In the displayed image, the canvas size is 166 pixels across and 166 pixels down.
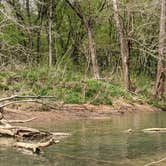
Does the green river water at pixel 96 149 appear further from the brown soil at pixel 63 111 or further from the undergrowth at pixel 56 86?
the undergrowth at pixel 56 86

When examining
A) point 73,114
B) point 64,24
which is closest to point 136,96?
point 73,114

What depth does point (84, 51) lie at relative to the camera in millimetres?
36125

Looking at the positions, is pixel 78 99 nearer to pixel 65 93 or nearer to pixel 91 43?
pixel 65 93

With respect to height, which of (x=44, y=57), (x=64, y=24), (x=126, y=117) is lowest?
(x=126, y=117)

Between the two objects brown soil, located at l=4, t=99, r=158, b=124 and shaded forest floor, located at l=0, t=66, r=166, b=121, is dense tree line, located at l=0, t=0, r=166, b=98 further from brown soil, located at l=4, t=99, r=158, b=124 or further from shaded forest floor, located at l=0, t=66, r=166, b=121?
brown soil, located at l=4, t=99, r=158, b=124

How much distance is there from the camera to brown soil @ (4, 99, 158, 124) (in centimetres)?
1590

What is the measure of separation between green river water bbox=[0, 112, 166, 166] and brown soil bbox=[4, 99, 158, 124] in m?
1.74

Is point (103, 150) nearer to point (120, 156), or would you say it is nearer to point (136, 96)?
point (120, 156)

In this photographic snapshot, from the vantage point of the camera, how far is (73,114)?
57.0 ft

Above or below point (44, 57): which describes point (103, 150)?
below

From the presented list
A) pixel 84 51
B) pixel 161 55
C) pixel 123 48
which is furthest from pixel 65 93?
pixel 84 51

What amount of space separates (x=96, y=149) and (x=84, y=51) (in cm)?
2624

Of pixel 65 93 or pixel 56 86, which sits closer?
pixel 65 93

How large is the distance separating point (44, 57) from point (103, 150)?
2483 cm
